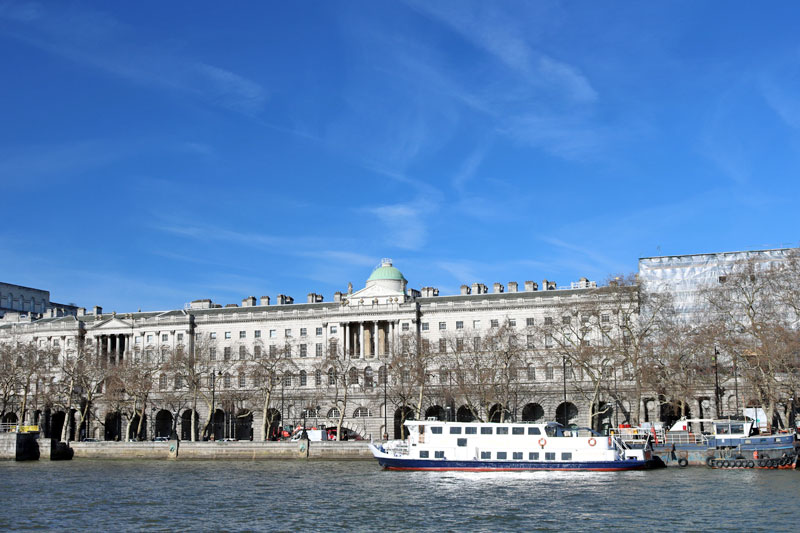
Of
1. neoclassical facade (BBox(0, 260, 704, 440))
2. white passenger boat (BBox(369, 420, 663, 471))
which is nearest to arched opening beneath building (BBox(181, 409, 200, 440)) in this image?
neoclassical facade (BBox(0, 260, 704, 440))

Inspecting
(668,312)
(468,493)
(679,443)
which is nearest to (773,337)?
(679,443)

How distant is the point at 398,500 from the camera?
197 ft

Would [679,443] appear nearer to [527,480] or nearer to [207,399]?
[527,480]

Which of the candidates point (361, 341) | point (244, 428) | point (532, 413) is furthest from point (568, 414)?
point (244, 428)

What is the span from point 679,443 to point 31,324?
10663 centimetres

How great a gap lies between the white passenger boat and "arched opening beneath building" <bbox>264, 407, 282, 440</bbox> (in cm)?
4631

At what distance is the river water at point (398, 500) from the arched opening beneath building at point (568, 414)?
41616 millimetres

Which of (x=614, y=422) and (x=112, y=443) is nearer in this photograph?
(x=112, y=443)

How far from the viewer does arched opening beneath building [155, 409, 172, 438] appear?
461ft

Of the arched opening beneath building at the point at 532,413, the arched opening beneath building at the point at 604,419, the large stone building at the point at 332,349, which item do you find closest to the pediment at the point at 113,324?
the large stone building at the point at 332,349

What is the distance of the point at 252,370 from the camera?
13175 cm

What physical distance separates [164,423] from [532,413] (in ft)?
172

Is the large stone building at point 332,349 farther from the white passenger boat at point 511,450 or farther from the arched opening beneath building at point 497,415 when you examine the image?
the white passenger boat at point 511,450

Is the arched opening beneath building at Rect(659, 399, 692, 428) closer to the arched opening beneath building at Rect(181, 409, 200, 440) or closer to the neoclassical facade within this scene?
the neoclassical facade
